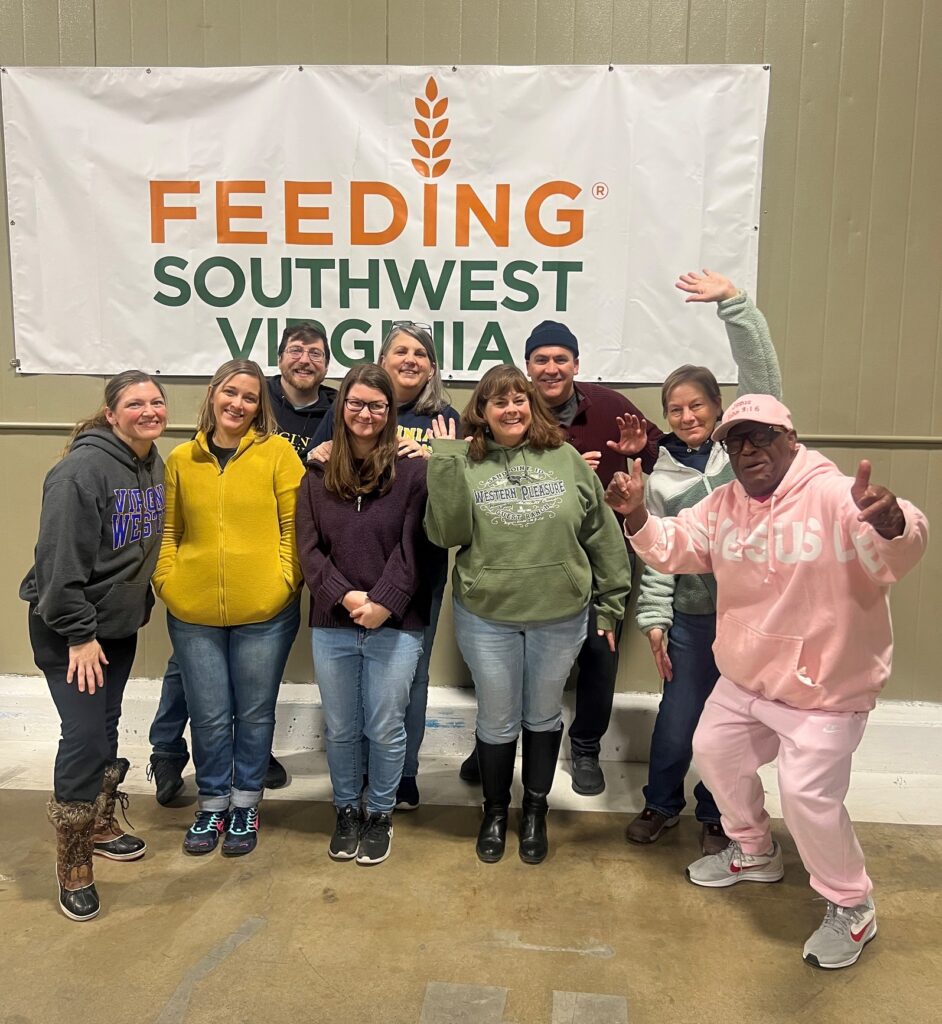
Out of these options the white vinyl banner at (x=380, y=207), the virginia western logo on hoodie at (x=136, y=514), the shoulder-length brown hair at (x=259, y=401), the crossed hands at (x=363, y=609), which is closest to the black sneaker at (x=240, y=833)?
the crossed hands at (x=363, y=609)

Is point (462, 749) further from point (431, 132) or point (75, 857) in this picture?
point (431, 132)

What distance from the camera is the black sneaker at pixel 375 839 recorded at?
2529 millimetres

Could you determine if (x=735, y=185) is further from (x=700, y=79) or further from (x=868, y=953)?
(x=868, y=953)

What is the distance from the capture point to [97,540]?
223 centimetres

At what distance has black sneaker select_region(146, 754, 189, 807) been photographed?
2900mm

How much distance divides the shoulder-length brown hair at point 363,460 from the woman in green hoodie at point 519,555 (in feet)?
0.46

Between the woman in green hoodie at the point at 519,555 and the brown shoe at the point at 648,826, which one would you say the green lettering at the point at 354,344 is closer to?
the woman in green hoodie at the point at 519,555

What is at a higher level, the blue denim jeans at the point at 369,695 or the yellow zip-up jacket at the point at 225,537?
the yellow zip-up jacket at the point at 225,537

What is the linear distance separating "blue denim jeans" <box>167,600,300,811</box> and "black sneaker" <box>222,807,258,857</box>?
27 mm

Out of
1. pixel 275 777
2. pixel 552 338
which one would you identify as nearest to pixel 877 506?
pixel 552 338

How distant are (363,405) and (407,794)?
1.32m

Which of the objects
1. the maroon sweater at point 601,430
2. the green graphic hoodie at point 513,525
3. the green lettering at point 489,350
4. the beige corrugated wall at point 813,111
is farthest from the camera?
the green lettering at point 489,350

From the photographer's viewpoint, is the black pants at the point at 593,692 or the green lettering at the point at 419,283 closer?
the black pants at the point at 593,692

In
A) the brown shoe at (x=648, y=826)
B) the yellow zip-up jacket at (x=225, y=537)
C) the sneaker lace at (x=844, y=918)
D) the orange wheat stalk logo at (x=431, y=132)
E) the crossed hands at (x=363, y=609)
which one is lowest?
the brown shoe at (x=648, y=826)
